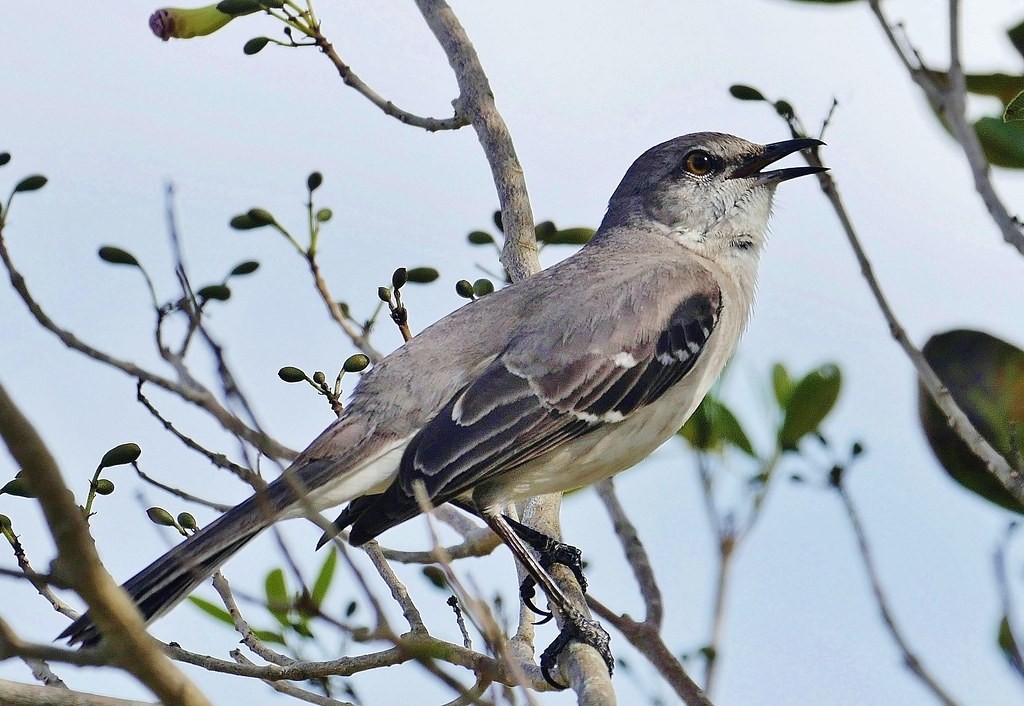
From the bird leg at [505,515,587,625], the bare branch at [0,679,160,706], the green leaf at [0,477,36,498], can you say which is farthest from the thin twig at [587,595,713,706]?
the green leaf at [0,477,36,498]

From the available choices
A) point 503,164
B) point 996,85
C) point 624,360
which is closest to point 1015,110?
point 996,85

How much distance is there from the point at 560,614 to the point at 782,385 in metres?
1.22

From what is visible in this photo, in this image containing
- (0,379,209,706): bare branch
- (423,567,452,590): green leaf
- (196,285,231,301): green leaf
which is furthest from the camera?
(196,285,231,301): green leaf

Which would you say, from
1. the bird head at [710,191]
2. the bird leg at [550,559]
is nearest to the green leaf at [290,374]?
the bird leg at [550,559]

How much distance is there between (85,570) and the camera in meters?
1.92

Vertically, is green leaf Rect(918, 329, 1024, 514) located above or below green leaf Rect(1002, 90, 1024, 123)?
below

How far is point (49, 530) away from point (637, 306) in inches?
133

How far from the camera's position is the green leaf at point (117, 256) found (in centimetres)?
420

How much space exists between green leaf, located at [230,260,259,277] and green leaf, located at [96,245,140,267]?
357 millimetres

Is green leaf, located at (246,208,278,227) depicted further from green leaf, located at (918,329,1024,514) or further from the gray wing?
green leaf, located at (918,329,1024,514)

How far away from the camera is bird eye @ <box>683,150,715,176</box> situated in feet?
18.8

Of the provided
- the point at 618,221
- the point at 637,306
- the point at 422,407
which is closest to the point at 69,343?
the point at 422,407

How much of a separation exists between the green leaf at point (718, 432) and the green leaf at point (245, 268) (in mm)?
1830

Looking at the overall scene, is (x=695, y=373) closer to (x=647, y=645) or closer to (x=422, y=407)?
(x=422, y=407)
